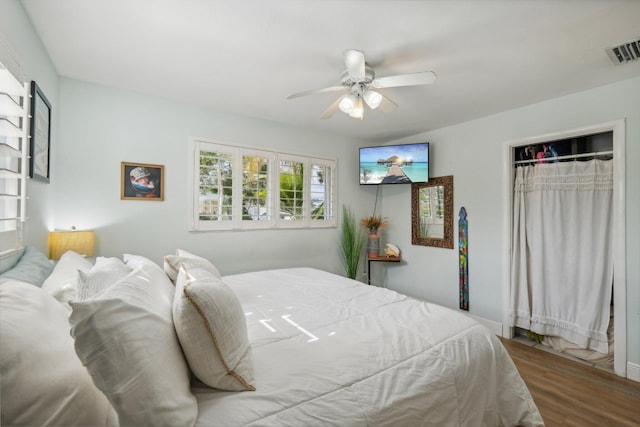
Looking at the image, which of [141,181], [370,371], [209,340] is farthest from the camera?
[141,181]

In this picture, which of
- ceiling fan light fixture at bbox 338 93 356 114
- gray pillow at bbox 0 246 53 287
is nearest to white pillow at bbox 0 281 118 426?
gray pillow at bbox 0 246 53 287

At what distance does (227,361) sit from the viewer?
1.03 m

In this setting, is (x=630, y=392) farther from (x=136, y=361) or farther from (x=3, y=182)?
(x=3, y=182)

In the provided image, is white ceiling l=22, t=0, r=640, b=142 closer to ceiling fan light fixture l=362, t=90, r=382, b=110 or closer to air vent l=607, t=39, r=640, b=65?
air vent l=607, t=39, r=640, b=65

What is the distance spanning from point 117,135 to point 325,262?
9.46ft

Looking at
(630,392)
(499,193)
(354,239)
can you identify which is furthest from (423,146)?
(630,392)

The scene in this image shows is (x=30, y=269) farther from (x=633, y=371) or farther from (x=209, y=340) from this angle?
(x=633, y=371)

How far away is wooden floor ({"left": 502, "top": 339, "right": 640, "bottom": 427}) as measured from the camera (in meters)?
1.96

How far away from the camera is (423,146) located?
12.8 ft

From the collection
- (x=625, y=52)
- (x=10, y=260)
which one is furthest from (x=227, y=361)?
(x=625, y=52)

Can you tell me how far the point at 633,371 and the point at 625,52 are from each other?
252 cm

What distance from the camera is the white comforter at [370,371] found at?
101 centimetres

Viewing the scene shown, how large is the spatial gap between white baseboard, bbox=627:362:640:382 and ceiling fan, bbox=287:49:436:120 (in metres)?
2.88

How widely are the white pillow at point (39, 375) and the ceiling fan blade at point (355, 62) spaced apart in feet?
6.32
